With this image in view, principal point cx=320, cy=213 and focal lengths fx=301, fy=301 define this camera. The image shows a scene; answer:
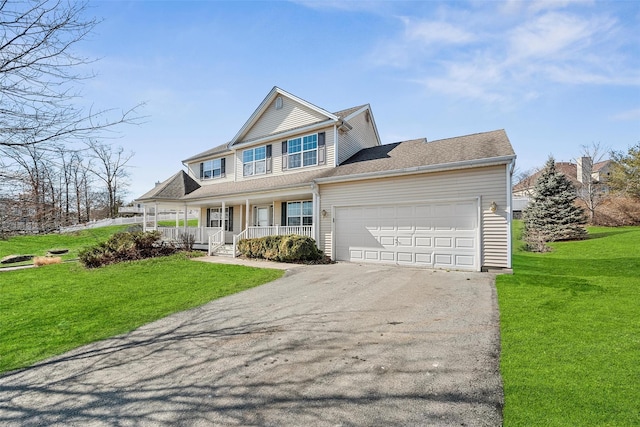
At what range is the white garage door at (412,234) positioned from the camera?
9.71 m

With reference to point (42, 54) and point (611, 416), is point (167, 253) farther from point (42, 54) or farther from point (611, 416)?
point (611, 416)

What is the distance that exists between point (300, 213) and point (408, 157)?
19.4 feet

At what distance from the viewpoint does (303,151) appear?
15281 millimetres

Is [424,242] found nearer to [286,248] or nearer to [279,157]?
[286,248]

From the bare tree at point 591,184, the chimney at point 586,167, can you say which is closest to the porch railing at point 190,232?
the bare tree at point 591,184

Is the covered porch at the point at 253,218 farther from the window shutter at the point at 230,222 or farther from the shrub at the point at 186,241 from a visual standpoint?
the shrub at the point at 186,241

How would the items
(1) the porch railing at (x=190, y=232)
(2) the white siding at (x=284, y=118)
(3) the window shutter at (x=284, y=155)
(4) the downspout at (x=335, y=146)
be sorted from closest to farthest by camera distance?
(4) the downspout at (x=335, y=146) < (2) the white siding at (x=284, y=118) < (3) the window shutter at (x=284, y=155) < (1) the porch railing at (x=190, y=232)

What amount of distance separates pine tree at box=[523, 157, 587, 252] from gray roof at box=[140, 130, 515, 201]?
27.8 feet

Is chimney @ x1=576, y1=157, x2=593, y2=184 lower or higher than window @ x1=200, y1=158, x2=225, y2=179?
higher

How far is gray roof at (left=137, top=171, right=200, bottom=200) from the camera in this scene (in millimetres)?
18234

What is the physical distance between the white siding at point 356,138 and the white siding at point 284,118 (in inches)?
59.1

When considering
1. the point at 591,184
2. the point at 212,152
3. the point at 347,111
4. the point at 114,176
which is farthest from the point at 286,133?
the point at 114,176

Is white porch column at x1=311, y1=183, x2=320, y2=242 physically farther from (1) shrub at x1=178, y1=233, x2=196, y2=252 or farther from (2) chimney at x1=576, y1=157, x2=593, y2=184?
(2) chimney at x1=576, y1=157, x2=593, y2=184

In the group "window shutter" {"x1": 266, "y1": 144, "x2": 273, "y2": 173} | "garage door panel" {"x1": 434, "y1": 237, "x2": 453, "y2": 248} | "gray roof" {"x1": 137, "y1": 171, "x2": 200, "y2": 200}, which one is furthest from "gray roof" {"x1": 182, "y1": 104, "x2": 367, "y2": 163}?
"garage door panel" {"x1": 434, "y1": 237, "x2": 453, "y2": 248}
